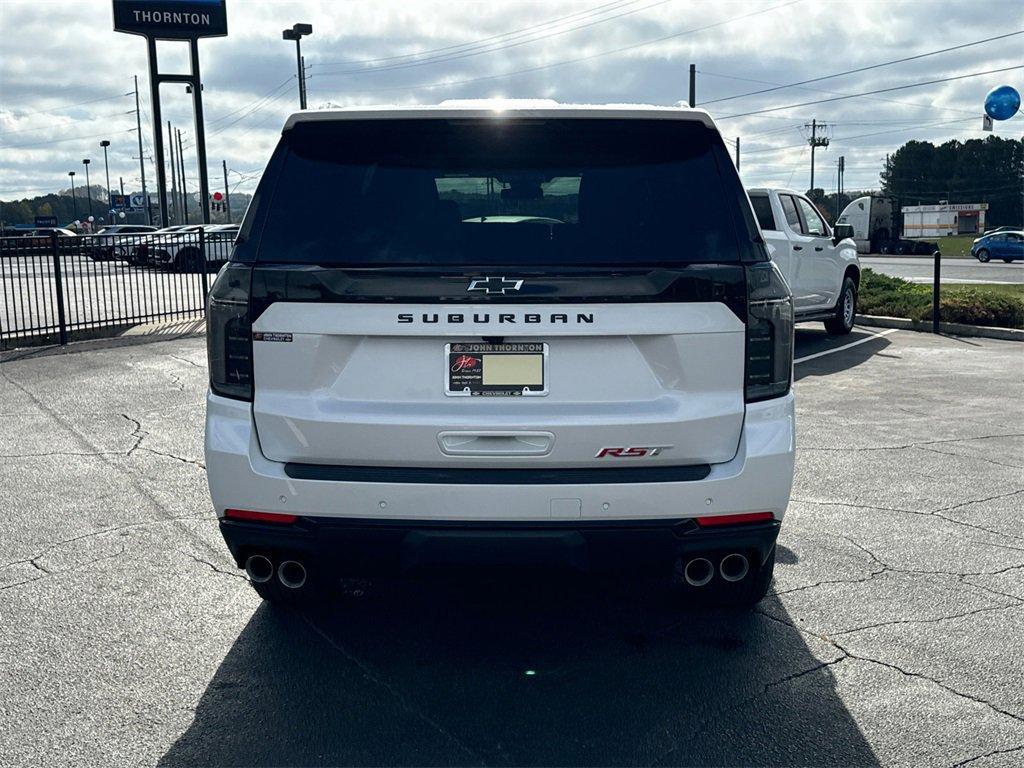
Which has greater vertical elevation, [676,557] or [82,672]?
[676,557]

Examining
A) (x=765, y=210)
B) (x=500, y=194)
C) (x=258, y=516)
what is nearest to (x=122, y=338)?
(x=765, y=210)

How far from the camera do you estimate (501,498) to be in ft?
11.5

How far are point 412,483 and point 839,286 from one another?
12.5 meters

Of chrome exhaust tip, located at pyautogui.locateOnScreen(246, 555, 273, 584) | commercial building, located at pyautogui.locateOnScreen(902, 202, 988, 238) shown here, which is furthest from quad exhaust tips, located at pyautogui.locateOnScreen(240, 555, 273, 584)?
commercial building, located at pyautogui.locateOnScreen(902, 202, 988, 238)

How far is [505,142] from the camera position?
3725 mm

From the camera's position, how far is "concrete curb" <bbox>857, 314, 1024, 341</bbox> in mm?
14672

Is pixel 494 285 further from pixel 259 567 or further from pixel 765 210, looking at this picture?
pixel 765 210

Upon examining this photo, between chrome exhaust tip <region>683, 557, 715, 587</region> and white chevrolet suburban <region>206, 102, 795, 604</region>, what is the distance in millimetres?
131

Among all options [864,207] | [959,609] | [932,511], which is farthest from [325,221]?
[864,207]

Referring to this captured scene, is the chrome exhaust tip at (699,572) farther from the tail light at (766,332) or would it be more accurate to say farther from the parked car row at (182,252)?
the parked car row at (182,252)

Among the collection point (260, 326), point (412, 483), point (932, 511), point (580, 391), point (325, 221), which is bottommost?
point (932, 511)

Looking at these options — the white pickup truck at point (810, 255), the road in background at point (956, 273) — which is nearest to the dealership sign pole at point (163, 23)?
the road in background at point (956, 273)

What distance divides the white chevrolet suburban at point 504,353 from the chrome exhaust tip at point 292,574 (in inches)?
8.3

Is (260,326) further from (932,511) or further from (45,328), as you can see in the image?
(45,328)
